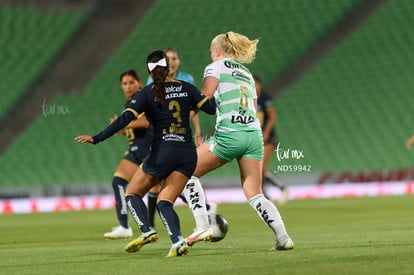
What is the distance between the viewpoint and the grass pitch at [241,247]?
26.2 feet

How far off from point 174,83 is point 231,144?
807 millimetres

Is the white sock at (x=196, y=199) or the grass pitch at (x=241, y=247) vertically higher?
the white sock at (x=196, y=199)

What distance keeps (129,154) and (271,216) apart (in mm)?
3640

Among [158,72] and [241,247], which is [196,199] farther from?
[158,72]

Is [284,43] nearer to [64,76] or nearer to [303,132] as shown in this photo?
[303,132]

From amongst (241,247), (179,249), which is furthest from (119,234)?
(179,249)

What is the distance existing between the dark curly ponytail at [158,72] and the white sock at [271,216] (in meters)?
1.28

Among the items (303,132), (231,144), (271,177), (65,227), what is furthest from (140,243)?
(303,132)

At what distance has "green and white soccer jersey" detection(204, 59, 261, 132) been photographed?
30.9 ft

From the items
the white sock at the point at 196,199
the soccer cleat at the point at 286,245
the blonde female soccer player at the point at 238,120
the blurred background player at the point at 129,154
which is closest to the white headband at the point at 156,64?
the blonde female soccer player at the point at 238,120

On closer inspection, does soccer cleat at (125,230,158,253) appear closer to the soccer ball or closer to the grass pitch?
the grass pitch

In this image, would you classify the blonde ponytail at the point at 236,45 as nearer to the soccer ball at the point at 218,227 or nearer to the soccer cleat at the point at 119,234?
the soccer ball at the point at 218,227

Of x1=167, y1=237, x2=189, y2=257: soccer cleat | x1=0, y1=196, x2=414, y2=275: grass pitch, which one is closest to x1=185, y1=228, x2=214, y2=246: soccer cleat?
x1=0, y1=196, x2=414, y2=275: grass pitch

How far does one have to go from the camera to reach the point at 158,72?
9070mm
